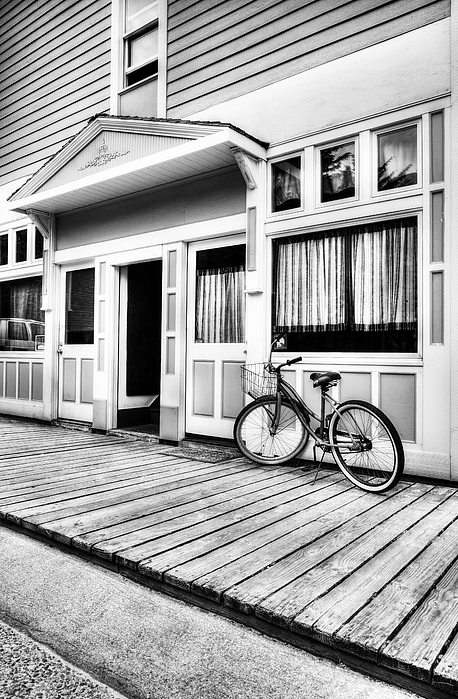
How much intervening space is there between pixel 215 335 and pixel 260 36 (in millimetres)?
2746

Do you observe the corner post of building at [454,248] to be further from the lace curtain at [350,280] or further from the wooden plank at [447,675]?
the wooden plank at [447,675]

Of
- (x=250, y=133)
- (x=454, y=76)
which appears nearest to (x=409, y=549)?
(x=454, y=76)

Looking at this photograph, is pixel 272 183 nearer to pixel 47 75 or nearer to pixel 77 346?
pixel 77 346

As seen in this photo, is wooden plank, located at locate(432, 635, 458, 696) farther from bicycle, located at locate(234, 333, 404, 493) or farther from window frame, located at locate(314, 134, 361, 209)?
window frame, located at locate(314, 134, 361, 209)

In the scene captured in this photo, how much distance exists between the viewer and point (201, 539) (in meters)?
2.42

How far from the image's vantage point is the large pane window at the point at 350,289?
3857 mm

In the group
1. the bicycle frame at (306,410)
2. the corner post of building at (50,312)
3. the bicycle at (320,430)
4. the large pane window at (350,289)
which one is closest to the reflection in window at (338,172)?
the large pane window at (350,289)

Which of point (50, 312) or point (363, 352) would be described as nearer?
point (363, 352)

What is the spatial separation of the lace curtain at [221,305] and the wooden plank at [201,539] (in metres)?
2.13

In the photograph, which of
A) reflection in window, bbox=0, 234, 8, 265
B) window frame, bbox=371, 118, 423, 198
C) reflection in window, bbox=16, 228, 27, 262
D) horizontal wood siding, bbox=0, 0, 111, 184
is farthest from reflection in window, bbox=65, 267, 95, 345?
window frame, bbox=371, 118, 423, 198

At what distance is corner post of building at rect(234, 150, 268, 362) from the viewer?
14.9ft

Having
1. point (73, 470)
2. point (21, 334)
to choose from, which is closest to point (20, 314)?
point (21, 334)

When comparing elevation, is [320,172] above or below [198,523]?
above

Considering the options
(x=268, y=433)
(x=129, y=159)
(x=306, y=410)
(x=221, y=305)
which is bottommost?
(x=268, y=433)
